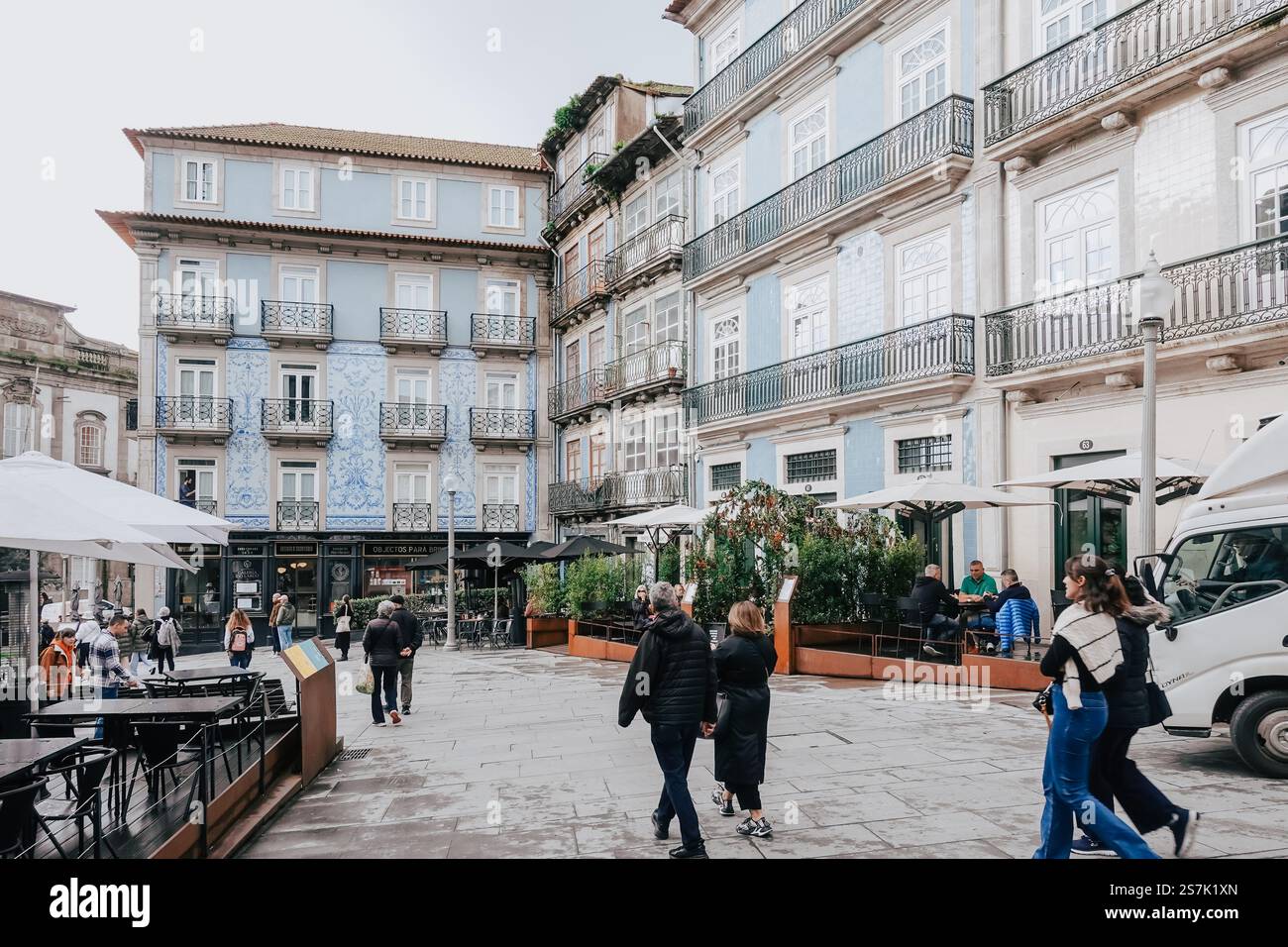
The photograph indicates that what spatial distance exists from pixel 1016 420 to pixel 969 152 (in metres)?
4.58

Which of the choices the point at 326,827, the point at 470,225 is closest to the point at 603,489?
the point at 470,225

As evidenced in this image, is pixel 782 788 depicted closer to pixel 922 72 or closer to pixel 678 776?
pixel 678 776

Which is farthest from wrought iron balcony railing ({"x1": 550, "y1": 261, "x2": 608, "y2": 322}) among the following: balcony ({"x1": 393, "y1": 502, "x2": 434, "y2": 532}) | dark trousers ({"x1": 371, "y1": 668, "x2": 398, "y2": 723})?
dark trousers ({"x1": 371, "y1": 668, "x2": 398, "y2": 723})

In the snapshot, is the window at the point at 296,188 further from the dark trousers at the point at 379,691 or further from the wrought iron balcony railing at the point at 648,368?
the dark trousers at the point at 379,691

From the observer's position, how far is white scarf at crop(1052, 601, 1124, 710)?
4688 mm

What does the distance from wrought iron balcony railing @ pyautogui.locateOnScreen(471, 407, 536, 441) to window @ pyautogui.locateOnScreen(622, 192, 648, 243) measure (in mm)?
7660

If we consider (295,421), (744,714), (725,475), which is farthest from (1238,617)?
(295,421)

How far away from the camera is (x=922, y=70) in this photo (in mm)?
16344

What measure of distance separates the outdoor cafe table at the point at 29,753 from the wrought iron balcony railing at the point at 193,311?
25396 mm

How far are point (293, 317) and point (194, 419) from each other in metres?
4.41

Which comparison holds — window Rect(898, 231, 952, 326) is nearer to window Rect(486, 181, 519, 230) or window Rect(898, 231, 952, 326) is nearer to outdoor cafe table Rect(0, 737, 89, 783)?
outdoor cafe table Rect(0, 737, 89, 783)

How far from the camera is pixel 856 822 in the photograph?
6.14 m

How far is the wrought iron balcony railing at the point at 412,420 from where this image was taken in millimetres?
29891

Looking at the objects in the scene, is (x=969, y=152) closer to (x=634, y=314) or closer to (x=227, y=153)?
(x=634, y=314)
